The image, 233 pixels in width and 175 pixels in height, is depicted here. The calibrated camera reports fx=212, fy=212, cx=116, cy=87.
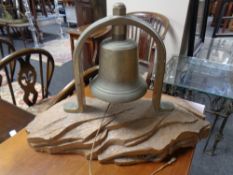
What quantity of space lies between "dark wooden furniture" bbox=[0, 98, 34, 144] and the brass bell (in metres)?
0.43

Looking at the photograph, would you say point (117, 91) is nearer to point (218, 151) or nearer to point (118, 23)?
point (118, 23)

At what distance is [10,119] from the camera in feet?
2.81

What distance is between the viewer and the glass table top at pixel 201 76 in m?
1.24

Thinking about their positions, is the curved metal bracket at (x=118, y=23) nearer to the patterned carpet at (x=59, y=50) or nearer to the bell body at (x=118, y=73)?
the bell body at (x=118, y=73)

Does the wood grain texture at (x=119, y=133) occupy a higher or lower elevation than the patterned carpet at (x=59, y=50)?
higher

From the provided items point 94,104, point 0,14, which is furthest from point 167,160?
point 0,14

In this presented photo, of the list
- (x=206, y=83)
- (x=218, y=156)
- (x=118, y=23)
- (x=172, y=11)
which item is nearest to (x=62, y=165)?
(x=118, y=23)

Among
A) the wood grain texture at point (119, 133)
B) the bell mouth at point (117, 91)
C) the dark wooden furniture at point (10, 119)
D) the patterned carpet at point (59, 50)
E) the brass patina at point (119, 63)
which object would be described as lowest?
the patterned carpet at point (59, 50)

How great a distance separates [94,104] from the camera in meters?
0.67

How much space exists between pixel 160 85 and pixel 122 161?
23cm

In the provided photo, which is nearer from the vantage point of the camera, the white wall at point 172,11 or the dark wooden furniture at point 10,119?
the dark wooden furniture at point 10,119

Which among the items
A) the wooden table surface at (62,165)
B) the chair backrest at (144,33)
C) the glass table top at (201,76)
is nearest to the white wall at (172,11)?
the chair backrest at (144,33)

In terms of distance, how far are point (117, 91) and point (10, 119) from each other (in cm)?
55

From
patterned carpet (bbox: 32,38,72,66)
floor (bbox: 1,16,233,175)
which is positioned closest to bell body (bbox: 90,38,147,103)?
floor (bbox: 1,16,233,175)
